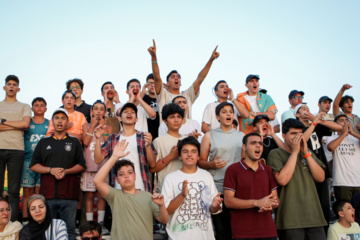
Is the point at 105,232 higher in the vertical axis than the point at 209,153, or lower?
lower

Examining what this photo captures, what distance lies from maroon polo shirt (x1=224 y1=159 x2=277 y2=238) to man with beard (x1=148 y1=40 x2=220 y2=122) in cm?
242

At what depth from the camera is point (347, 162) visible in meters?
6.25

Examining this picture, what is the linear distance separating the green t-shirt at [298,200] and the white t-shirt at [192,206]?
3.13 feet

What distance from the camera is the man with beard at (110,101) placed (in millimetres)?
6645

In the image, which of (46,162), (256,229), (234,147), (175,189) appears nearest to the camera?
(256,229)

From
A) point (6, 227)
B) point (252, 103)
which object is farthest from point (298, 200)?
point (6, 227)

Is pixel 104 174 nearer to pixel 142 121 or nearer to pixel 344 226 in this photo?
pixel 142 121

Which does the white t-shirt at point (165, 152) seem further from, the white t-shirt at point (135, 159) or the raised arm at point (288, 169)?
the raised arm at point (288, 169)

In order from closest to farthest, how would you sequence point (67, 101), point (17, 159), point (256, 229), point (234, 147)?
1. point (256, 229)
2. point (234, 147)
3. point (17, 159)
4. point (67, 101)

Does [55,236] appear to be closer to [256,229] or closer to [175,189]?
[175,189]

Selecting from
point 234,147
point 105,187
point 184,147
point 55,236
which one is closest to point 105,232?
point 55,236

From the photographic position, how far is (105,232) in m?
5.54

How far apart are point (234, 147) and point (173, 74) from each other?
254 centimetres

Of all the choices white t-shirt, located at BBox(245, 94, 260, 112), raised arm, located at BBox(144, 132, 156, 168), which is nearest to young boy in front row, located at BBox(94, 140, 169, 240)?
raised arm, located at BBox(144, 132, 156, 168)
